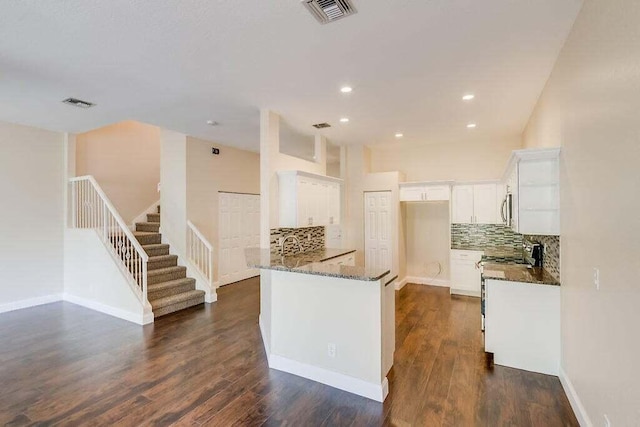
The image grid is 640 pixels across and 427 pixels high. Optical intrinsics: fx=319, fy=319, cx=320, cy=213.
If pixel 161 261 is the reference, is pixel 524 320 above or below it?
below

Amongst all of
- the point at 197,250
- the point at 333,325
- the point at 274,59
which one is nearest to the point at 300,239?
the point at 197,250

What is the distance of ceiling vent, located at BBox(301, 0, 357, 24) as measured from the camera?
6.89 ft

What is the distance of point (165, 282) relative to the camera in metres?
5.39

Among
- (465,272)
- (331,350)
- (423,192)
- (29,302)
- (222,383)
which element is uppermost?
(423,192)

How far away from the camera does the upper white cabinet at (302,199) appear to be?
14.4 feet

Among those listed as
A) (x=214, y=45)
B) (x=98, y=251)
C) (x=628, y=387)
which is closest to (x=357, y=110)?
(x=214, y=45)

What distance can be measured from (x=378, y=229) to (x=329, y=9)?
4783mm

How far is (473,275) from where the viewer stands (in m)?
5.91

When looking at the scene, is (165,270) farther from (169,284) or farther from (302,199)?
(302,199)

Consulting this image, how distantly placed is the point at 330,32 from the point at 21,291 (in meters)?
6.14

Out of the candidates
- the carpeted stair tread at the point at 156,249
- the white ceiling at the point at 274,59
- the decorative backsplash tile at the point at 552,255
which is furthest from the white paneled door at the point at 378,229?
the carpeted stair tread at the point at 156,249

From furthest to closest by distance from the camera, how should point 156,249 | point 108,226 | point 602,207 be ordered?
point 156,249
point 108,226
point 602,207

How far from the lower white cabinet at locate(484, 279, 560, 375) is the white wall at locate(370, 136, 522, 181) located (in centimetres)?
360

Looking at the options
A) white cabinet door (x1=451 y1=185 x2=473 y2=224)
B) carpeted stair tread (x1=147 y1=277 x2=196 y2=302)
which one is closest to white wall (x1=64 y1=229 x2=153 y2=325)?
carpeted stair tread (x1=147 y1=277 x2=196 y2=302)
